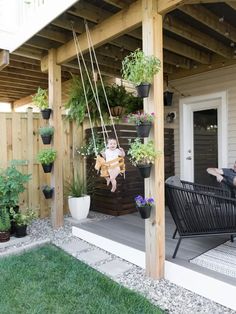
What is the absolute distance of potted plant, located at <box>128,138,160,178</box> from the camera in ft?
8.38

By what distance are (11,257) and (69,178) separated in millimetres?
2069

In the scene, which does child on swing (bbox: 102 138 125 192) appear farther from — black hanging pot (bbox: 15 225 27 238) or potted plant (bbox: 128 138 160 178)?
black hanging pot (bbox: 15 225 27 238)

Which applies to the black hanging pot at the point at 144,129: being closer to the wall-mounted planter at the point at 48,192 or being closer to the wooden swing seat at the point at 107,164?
the wooden swing seat at the point at 107,164

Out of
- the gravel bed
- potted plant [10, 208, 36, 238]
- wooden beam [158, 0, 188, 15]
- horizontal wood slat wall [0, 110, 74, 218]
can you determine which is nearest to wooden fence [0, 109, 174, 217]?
horizontal wood slat wall [0, 110, 74, 218]

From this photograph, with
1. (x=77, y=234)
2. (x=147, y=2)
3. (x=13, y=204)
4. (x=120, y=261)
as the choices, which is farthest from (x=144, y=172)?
(x=13, y=204)

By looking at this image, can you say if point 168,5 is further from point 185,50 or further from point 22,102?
point 22,102

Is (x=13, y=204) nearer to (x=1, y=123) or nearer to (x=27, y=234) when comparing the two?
(x=27, y=234)

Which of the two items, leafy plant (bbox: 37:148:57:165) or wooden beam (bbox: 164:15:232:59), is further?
leafy plant (bbox: 37:148:57:165)

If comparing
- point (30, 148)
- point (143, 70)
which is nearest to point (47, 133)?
point (30, 148)

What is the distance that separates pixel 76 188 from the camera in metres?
4.70

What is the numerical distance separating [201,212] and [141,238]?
3.50 feet

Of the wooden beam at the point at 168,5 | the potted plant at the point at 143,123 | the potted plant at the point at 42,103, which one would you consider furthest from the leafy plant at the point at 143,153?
the potted plant at the point at 42,103

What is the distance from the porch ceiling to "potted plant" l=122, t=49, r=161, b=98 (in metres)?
0.90

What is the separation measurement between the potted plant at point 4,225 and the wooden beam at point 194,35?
10.8ft
